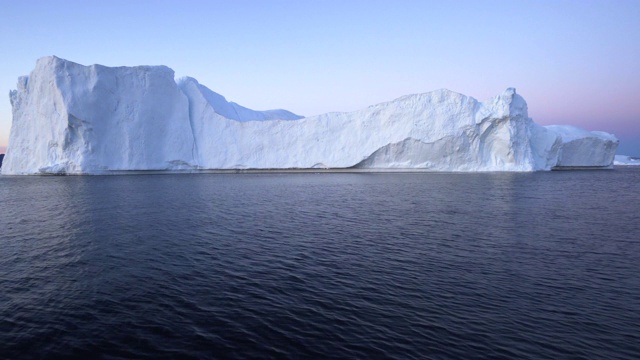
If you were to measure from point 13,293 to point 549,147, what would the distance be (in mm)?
54049

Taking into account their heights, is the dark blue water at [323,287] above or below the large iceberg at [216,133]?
below

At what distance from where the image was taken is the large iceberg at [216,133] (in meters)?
40.4

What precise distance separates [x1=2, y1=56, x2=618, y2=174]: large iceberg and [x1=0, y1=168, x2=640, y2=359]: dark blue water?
28.2 metres

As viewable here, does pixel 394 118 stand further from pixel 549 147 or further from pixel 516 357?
pixel 516 357

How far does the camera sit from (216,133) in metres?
46.1

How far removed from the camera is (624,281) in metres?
7.23

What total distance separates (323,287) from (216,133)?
42.1 m

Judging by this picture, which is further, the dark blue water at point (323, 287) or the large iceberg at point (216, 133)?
the large iceberg at point (216, 133)

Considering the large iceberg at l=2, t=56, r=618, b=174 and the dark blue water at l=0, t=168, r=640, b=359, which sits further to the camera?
the large iceberg at l=2, t=56, r=618, b=174

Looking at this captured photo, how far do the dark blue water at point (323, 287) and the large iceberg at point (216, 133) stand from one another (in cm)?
2824

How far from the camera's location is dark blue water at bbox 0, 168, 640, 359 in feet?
16.5

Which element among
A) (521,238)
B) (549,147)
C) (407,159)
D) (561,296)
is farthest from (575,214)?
(549,147)

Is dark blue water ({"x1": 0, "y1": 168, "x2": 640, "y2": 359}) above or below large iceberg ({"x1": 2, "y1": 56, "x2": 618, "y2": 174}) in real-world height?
below

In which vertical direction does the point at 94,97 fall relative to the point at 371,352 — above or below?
above
